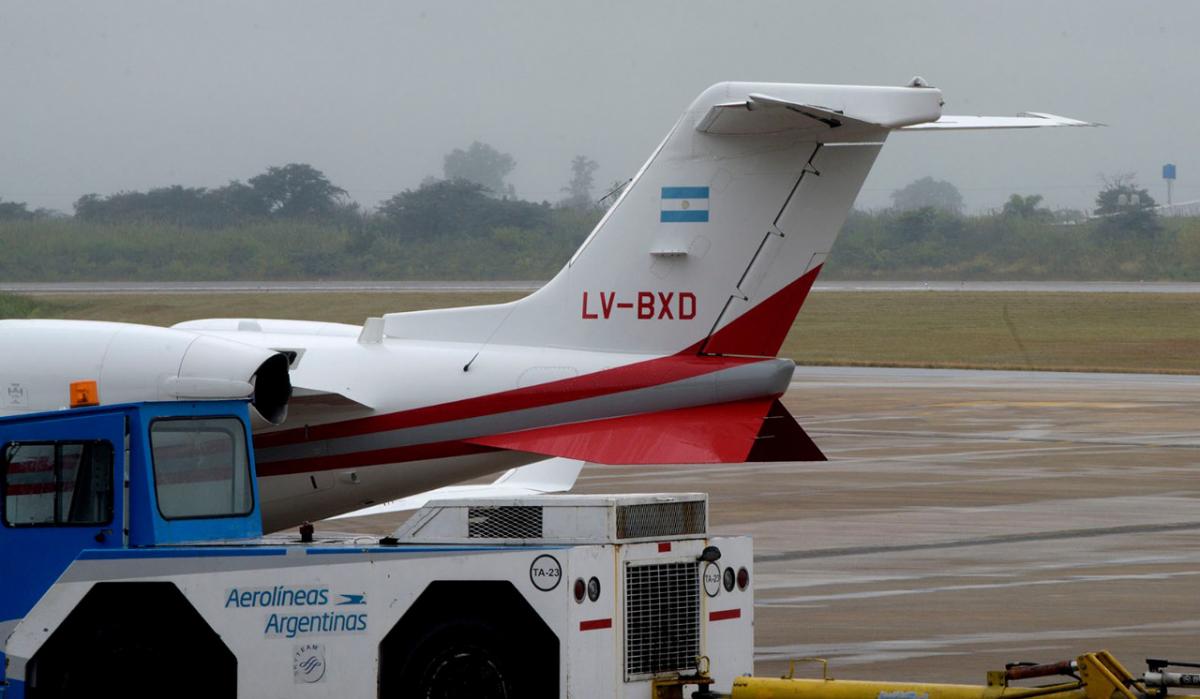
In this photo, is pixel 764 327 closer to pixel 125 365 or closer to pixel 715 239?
pixel 715 239

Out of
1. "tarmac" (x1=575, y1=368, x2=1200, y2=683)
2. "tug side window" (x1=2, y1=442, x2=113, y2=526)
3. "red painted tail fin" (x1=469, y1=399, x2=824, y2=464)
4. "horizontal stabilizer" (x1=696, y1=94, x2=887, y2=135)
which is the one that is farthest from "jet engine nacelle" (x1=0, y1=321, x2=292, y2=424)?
"tarmac" (x1=575, y1=368, x2=1200, y2=683)

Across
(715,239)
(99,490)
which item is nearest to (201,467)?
(99,490)

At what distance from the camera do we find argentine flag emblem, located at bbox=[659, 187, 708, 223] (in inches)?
647

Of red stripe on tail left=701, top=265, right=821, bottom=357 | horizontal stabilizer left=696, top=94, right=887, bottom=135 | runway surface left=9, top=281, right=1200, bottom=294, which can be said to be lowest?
red stripe on tail left=701, top=265, right=821, bottom=357

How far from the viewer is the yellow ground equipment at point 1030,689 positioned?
9352mm

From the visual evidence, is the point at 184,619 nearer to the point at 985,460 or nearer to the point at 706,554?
the point at 706,554

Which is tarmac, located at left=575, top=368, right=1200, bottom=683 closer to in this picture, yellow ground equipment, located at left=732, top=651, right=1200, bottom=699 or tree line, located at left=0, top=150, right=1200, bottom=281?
yellow ground equipment, located at left=732, top=651, right=1200, bottom=699

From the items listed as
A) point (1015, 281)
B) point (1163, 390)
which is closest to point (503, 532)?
point (1163, 390)

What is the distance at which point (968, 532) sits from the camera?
23047 millimetres

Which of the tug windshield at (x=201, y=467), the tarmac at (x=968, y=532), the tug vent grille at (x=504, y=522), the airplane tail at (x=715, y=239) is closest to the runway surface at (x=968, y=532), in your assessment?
the tarmac at (x=968, y=532)

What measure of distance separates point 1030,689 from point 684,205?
7580 millimetres

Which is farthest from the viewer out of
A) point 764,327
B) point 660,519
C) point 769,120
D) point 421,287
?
point 421,287

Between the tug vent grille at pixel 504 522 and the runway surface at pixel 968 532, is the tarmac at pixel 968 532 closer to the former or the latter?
the runway surface at pixel 968 532

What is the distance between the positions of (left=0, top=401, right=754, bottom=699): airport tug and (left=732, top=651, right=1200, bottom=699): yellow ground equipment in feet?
2.31
